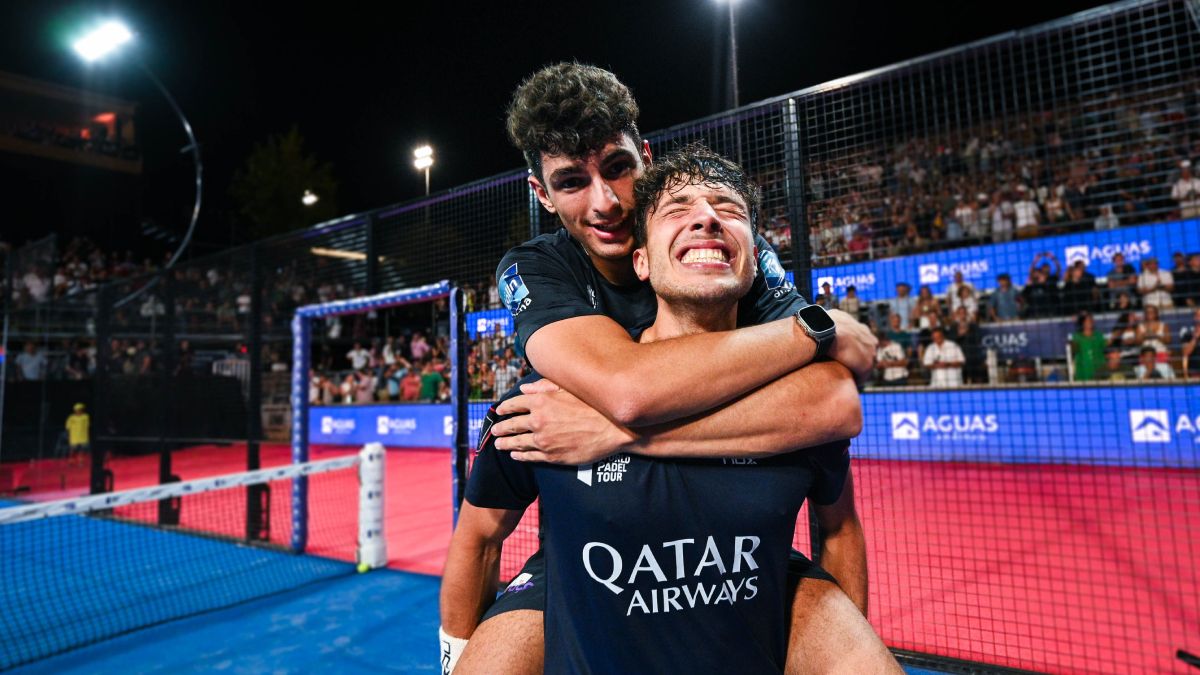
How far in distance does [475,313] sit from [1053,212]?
1084cm

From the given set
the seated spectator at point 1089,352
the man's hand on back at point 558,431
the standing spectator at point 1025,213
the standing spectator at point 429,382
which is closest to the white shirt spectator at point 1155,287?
the seated spectator at point 1089,352

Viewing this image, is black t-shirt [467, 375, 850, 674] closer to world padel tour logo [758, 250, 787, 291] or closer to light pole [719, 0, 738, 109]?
world padel tour logo [758, 250, 787, 291]

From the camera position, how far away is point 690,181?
1.93 m

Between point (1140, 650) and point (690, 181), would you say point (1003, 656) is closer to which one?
point (1140, 650)

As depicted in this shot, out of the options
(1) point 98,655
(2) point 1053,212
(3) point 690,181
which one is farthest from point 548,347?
(2) point 1053,212

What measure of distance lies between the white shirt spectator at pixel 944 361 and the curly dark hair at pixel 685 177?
1008 centimetres

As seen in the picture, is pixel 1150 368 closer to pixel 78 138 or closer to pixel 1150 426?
pixel 1150 426

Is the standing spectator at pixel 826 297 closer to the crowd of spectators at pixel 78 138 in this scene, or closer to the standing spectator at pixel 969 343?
the standing spectator at pixel 969 343

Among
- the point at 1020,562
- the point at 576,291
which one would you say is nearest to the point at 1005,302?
the point at 1020,562

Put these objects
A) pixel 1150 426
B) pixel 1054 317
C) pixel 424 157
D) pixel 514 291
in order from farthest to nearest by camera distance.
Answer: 1. pixel 424 157
2. pixel 1054 317
3. pixel 1150 426
4. pixel 514 291

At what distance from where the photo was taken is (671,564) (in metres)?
1.59

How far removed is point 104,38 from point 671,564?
1302 cm

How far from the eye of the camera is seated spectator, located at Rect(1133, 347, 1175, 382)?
30.6 ft

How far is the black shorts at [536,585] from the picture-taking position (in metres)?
1.84
